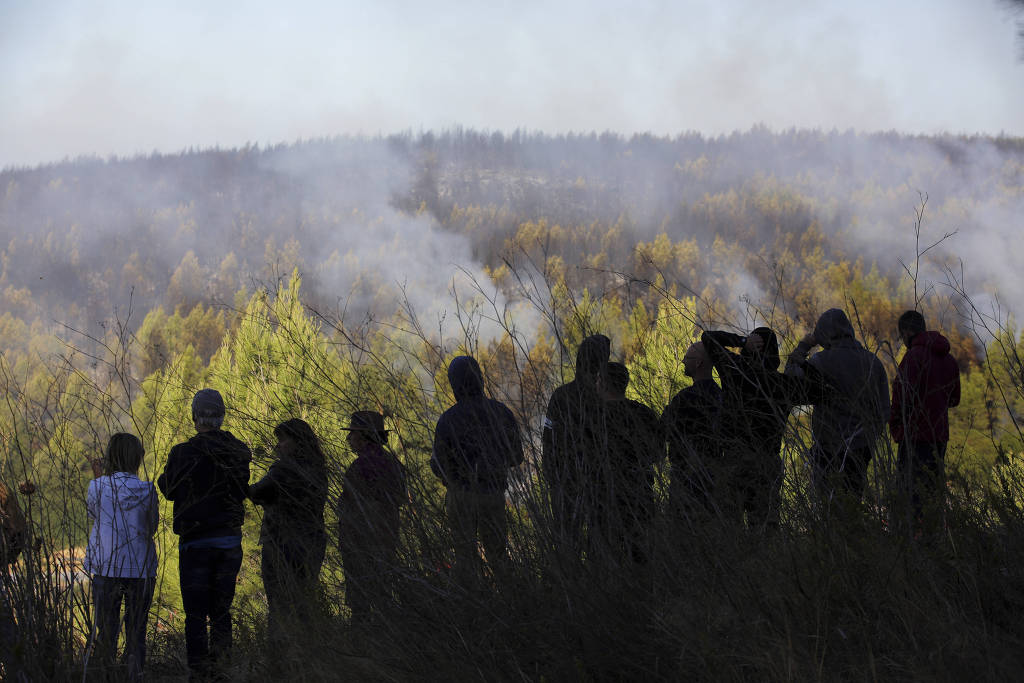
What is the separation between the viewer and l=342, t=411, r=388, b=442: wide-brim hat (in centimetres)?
318

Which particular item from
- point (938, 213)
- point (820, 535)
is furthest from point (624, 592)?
point (938, 213)

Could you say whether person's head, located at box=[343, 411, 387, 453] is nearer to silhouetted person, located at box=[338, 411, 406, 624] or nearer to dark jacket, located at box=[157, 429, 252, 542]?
silhouetted person, located at box=[338, 411, 406, 624]

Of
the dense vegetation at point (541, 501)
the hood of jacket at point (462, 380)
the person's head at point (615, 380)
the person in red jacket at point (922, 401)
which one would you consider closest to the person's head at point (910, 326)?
the person in red jacket at point (922, 401)

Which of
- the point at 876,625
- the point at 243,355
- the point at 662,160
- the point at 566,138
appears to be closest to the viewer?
the point at 876,625

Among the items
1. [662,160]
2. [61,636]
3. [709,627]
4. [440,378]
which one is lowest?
[61,636]

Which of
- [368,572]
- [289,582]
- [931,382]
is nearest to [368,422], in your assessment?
[368,572]

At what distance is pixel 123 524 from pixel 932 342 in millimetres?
4072

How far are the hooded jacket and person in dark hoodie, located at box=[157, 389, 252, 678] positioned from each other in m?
2.43

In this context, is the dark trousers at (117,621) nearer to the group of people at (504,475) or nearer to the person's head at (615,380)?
the group of people at (504,475)

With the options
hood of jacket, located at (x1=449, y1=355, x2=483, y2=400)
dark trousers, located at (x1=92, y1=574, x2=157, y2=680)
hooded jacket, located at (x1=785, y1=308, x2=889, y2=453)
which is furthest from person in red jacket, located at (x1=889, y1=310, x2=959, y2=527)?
dark trousers, located at (x1=92, y1=574, x2=157, y2=680)

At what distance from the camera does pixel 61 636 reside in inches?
113

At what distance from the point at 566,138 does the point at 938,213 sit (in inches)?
2466

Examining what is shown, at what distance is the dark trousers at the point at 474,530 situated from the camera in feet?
9.32

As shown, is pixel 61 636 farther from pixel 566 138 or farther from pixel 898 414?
pixel 566 138
